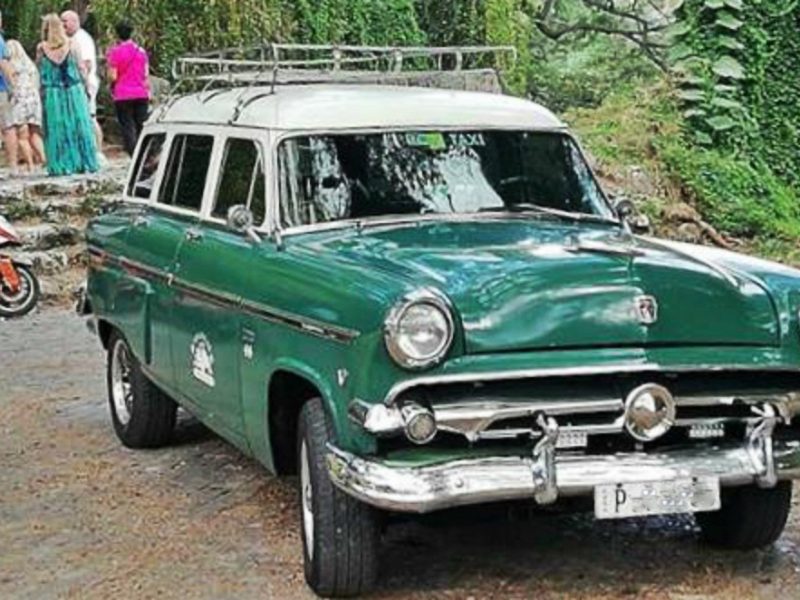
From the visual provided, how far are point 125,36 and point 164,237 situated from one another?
9781 mm

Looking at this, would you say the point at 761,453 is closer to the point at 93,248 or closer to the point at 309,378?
the point at 309,378

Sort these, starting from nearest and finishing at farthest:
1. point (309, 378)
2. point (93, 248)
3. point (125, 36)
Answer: point (309, 378) < point (93, 248) < point (125, 36)

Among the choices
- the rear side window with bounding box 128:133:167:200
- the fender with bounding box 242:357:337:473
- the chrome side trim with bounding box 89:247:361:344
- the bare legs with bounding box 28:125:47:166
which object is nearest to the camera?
the chrome side trim with bounding box 89:247:361:344

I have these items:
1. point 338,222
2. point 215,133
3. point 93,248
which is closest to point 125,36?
point 93,248

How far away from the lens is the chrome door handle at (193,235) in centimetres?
667

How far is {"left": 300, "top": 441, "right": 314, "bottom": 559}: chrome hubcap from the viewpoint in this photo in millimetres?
5336

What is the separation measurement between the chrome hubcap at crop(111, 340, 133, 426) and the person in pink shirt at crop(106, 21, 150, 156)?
26.6 feet

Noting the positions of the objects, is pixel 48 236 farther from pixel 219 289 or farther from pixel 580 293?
pixel 580 293

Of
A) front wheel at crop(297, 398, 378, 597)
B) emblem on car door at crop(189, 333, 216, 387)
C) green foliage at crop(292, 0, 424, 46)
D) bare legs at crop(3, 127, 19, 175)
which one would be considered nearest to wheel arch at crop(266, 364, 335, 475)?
front wheel at crop(297, 398, 378, 597)

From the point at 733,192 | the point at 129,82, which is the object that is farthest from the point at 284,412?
the point at 733,192

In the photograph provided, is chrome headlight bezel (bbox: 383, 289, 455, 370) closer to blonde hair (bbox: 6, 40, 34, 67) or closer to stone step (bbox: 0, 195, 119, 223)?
stone step (bbox: 0, 195, 119, 223)

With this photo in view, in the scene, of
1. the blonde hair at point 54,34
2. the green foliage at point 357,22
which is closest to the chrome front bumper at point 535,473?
the blonde hair at point 54,34

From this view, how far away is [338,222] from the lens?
6.10 meters

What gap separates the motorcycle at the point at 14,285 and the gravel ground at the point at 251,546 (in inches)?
195
